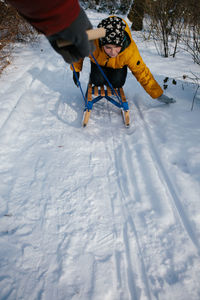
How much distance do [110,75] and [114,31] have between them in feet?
2.10

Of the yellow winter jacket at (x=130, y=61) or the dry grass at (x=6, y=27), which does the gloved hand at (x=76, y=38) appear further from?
the dry grass at (x=6, y=27)

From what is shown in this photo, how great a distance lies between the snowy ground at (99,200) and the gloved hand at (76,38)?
3.80 ft

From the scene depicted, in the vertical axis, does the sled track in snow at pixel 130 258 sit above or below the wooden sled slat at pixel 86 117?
below

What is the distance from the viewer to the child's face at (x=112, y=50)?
1.93 m

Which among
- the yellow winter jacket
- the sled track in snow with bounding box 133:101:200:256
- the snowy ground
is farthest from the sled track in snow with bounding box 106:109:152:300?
the yellow winter jacket

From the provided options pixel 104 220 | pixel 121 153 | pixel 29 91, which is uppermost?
pixel 29 91

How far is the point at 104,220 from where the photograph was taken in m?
1.52

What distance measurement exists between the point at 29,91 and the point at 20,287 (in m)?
2.75

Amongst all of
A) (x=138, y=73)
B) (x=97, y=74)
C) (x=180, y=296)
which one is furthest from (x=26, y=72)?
(x=180, y=296)

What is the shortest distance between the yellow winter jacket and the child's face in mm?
96

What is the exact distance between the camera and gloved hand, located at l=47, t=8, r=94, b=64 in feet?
2.88

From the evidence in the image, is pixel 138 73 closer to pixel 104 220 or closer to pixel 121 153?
pixel 121 153

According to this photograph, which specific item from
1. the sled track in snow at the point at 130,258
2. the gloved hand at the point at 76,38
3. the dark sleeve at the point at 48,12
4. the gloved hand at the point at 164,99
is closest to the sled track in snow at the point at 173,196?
the sled track in snow at the point at 130,258

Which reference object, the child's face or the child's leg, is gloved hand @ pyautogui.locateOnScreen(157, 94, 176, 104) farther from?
the child's face
